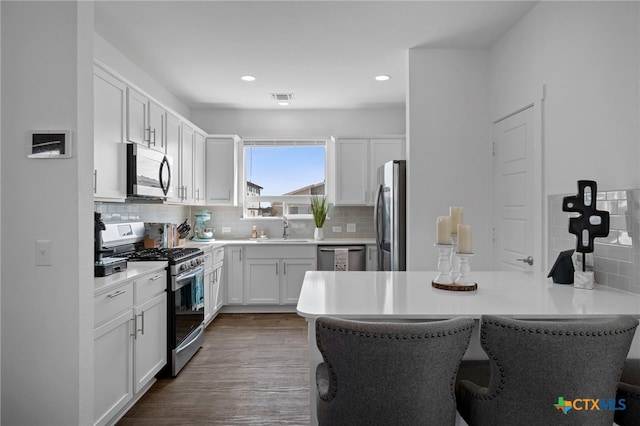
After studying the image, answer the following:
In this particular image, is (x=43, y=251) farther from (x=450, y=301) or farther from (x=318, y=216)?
(x=318, y=216)

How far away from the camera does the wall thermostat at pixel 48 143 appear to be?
196 cm

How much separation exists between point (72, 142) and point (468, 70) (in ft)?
10.3

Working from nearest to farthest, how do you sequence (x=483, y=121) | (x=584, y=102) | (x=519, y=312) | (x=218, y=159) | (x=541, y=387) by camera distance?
(x=541, y=387), (x=519, y=312), (x=584, y=102), (x=483, y=121), (x=218, y=159)

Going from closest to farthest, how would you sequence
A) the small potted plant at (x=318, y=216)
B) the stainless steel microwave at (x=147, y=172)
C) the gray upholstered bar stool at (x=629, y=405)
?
the gray upholstered bar stool at (x=629, y=405) < the stainless steel microwave at (x=147, y=172) < the small potted plant at (x=318, y=216)

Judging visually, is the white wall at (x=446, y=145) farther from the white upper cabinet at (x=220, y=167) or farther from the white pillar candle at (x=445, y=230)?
the white upper cabinet at (x=220, y=167)

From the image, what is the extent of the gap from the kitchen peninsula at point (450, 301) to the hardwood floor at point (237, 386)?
3.41 ft

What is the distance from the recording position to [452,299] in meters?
1.79

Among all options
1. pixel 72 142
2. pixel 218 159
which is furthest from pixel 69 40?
pixel 218 159

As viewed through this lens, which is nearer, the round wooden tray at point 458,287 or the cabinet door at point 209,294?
the round wooden tray at point 458,287

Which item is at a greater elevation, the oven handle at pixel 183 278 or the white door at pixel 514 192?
the white door at pixel 514 192

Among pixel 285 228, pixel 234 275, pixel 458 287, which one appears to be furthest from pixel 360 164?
pixel 458 287

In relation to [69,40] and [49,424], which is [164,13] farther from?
[49,424]

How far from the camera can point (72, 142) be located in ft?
6.51

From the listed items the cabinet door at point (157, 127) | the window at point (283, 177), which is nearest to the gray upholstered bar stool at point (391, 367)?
the cabinet door at point (157, 127)
